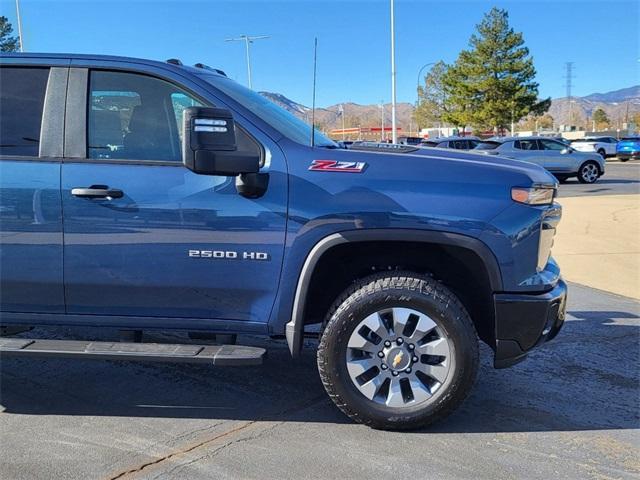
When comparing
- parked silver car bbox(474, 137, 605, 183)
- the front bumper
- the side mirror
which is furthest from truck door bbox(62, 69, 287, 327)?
parked silver car bbox(474, 137, 605, 183)

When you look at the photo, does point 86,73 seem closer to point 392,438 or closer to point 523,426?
point 392,438

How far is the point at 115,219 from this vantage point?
10.7 ft

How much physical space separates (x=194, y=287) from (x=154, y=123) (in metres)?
1.01

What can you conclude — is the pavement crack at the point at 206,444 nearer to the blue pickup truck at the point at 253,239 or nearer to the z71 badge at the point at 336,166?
the blue pickup truck at the point at 253,239

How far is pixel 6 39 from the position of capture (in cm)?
1387

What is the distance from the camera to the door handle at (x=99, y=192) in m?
3.26

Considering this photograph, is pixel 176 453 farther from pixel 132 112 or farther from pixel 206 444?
pixel 132 112

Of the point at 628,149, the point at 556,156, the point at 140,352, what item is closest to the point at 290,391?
the point at 140,352

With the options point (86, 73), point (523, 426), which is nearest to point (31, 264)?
point (86, 73)

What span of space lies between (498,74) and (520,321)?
49889 millimetres

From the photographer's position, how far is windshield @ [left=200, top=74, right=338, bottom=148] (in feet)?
11.5

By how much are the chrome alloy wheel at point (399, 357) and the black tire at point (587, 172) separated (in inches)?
→ 804

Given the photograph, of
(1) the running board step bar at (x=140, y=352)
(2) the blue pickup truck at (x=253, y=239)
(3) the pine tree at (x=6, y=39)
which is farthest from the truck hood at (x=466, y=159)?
(3) the pine tree at (x=6, y=39)

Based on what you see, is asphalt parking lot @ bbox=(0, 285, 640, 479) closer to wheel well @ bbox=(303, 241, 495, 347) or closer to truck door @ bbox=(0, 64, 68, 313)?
wheel well @ bbox=(303, 241, 495, 347)
